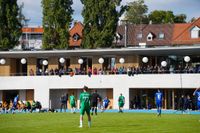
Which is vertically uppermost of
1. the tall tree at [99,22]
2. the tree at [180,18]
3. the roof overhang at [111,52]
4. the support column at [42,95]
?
the tree at [180,18]

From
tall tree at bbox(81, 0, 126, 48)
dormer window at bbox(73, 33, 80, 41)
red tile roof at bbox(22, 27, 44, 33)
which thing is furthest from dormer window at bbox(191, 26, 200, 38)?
red tile roof at bbox(22, 27, 44, 33)

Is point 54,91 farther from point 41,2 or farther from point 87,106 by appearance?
point 87,106

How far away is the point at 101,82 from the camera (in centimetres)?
5456

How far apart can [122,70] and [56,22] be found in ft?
40.1

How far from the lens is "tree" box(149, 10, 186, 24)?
97.3m

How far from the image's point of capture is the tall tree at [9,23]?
6369 cm

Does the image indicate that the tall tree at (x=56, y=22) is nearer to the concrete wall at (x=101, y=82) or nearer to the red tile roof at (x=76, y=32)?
the concrete wall at (x=101, y=82)

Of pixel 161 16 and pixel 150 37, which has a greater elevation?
pixel 161 16

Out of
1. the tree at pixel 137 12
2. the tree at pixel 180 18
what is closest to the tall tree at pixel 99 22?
the tree at pixel 180 18

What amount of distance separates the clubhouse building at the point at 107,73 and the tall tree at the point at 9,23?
3.23m

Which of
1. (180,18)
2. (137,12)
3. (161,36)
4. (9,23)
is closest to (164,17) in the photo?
(180,18)

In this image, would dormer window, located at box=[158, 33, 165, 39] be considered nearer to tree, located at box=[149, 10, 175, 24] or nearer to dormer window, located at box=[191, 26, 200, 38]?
dormer window, located at box=[191, 26, 200, 38]

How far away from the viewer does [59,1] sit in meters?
62.1

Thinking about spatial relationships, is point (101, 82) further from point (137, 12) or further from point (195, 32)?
point (137, 12)
